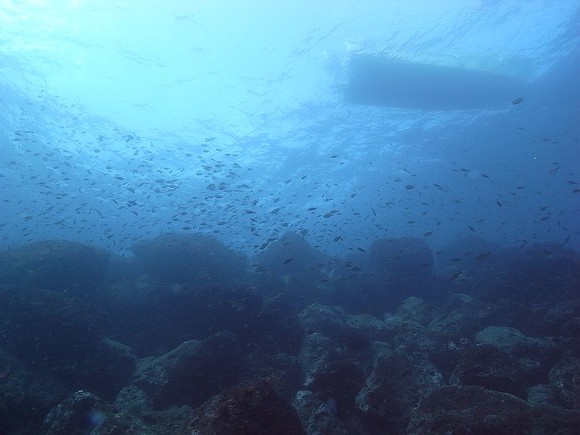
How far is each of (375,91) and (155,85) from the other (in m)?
16.7

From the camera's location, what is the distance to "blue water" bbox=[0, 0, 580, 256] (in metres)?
19.7

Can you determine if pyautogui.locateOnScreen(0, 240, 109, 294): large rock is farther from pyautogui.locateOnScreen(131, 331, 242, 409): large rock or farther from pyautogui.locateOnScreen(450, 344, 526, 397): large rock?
pyautogui.locateOnScreen(450, 344, 526, 397): large rock

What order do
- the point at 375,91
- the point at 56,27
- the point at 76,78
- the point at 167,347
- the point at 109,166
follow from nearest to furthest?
the point at 167,347 < the point at 56,27 < the point at 76,78 < the point at 375,91 < the point at 109,166

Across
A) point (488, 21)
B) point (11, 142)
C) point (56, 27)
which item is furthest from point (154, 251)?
point (488, 21)

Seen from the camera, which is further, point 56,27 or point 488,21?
point 488,21

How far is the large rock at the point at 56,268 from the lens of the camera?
14500 mm

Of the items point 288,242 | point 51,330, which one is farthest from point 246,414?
point 288,242

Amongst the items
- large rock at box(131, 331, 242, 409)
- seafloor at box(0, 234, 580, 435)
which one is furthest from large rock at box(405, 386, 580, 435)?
large rock at box(131, 331, 242, 409)

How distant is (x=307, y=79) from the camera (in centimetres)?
2380

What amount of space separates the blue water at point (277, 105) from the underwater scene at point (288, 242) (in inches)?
7.0

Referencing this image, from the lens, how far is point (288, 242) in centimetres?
2158

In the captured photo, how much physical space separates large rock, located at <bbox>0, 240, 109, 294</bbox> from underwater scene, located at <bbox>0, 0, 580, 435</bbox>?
3.9 inches

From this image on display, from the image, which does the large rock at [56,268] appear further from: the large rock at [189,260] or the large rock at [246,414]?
the large rock at [246,414]

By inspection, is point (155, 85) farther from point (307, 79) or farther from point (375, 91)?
point (375, 91)
